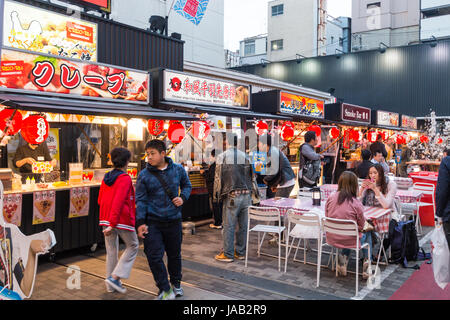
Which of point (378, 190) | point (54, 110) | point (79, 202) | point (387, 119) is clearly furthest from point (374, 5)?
point (54, 110)

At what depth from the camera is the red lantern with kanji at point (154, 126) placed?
8.34 metres

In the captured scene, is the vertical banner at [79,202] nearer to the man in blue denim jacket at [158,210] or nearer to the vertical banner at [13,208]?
the vertical banner at [13,208]

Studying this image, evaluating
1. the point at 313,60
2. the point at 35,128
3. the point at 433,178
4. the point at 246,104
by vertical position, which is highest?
the point at 313,60

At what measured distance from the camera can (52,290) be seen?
5.13 metres

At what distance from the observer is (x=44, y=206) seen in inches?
251

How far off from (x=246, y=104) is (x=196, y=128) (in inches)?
75.2

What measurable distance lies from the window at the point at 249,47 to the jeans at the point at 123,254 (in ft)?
118

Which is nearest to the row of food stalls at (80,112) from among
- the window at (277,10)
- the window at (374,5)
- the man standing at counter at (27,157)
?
the man standing at counter at (27,157)

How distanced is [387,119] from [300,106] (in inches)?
306

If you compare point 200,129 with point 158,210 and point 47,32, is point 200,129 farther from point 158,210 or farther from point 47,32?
point 158,210

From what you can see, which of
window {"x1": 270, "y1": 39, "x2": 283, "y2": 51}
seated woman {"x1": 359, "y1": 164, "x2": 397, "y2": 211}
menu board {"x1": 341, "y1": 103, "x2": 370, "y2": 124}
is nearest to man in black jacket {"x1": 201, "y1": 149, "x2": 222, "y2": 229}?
seated woman {"x1": 359, "y1": 164, "x2": 397, "y2": 211}
